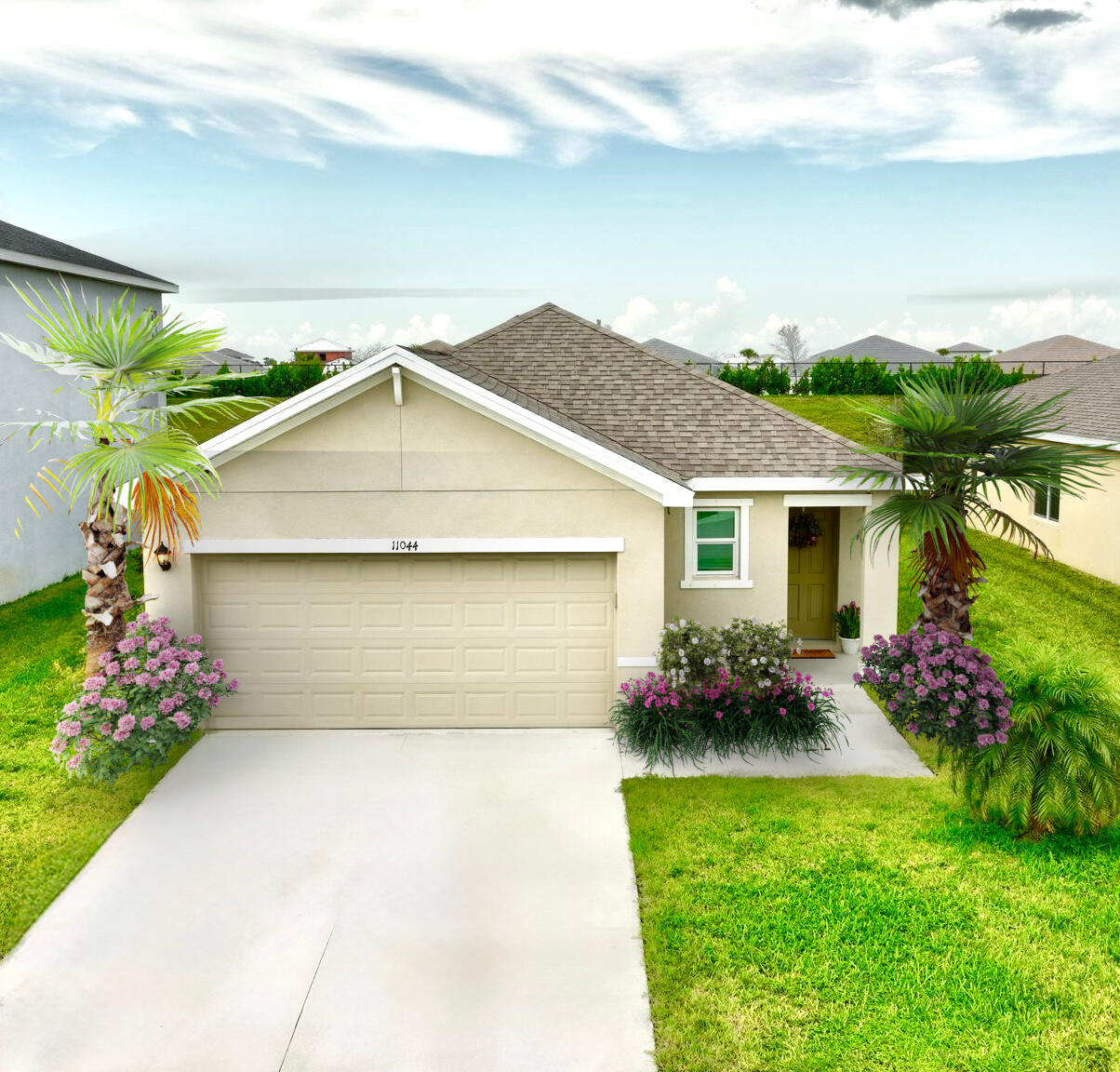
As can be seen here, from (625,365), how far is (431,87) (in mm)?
16641

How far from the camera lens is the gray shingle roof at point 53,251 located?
18.3 metres

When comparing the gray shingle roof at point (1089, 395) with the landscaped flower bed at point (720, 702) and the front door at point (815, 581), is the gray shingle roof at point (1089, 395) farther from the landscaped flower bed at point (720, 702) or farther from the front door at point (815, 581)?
the landscaped flower bed at point (720, 702)

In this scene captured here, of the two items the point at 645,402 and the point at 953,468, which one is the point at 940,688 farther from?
the point at 645,402

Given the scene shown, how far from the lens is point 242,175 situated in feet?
95.1

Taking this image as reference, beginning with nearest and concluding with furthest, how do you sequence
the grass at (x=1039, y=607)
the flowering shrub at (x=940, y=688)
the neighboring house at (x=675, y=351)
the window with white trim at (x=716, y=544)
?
the flowering shrub at (x=940, y=688) < the window with white trim at (x=716, y=544) < the grass at (x=1039, y=607) < the neighboring house at (x=675, y=351)

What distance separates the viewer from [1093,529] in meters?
18.7

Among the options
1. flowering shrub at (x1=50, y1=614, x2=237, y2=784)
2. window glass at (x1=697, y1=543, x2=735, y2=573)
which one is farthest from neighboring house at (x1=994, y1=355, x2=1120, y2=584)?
flowering shrub at (x1=50, y1=614, x2=237, y2=784)

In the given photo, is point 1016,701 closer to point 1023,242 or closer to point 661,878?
point 661,878

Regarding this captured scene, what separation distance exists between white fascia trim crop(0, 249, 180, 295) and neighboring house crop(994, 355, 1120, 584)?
18.9 metres

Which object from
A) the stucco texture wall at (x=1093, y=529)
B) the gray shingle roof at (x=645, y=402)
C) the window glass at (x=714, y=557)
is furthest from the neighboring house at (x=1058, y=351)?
the window glass at (x=714, y=557)

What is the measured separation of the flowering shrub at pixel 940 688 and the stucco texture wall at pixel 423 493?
9.16 ft

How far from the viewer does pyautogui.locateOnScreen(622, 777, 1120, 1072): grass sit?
19.1 ft

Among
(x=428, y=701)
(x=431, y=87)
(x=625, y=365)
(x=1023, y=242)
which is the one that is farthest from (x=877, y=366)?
(x=428, y=701)

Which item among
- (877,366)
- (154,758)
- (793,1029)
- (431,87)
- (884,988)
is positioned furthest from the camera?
(877,366)
